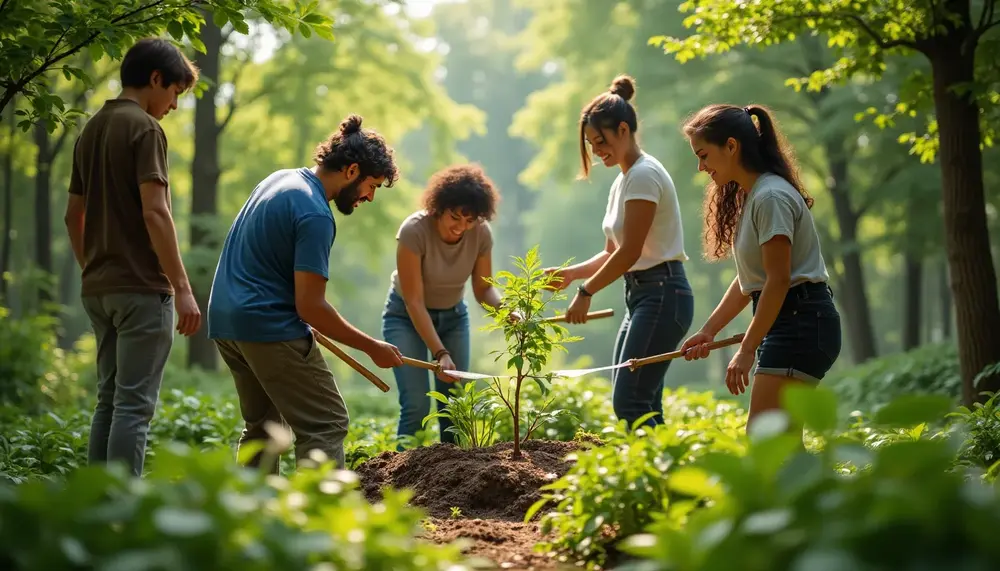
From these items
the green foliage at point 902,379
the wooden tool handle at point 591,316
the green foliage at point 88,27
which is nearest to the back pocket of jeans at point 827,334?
the wooden tool handle at point 591,316

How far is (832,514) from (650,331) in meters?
2.94

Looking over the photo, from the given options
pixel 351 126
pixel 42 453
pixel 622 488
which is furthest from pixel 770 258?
pixel 42 453

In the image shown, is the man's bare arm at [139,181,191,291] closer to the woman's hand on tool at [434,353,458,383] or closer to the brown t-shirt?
the brown t-shirt

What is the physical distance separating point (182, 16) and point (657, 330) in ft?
9.10

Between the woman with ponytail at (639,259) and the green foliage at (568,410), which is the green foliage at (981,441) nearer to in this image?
the woman with ponytail at (639,259)

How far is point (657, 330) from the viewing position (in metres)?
4.80

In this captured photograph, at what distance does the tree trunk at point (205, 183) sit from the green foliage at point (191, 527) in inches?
416

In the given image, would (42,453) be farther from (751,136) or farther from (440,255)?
(751,136)

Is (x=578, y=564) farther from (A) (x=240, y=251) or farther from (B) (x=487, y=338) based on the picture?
(B) (x=487, y=338)

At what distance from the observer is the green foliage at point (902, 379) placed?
11.0m

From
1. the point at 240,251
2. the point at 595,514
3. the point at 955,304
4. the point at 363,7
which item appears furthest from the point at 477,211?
the point at 363,7

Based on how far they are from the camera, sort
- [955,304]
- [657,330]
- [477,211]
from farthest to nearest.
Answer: [955,304], [477,211], [657,330]

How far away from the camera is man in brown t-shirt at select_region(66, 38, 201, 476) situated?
13.6 feet

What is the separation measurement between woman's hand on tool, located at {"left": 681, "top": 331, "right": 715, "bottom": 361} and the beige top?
1621 millimetres
